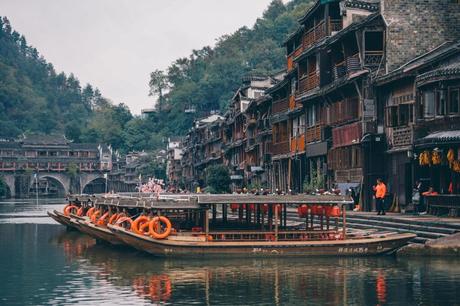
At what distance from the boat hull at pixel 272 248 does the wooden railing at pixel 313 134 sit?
75.1 feet

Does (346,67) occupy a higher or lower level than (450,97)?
higher

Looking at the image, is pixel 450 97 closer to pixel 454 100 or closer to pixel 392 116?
pixel 454 100

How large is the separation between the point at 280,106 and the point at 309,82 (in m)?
10.9

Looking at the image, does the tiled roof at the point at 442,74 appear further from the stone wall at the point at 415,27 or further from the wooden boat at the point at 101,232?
the wooden boat at the point at 101,232

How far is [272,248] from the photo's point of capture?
3378 centimetres

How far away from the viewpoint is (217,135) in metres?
114

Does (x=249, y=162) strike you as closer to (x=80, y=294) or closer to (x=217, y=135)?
(x=217, y=135)

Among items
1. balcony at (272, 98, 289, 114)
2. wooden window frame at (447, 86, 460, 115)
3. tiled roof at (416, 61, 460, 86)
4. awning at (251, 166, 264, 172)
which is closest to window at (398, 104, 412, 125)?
tiled roof at (416, 61, 460, 86)

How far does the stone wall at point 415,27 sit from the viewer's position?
46.2 meters

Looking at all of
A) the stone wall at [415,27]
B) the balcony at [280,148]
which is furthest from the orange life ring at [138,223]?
the balcony at [280,148]

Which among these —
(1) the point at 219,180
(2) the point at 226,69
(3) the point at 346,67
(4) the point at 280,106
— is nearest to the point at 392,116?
(3) the point at 346,67

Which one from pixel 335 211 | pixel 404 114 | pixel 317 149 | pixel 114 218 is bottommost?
pixel 114 218

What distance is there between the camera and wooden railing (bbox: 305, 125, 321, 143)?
56.4m

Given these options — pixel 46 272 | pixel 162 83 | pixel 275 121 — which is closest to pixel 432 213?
pixel 46 272
